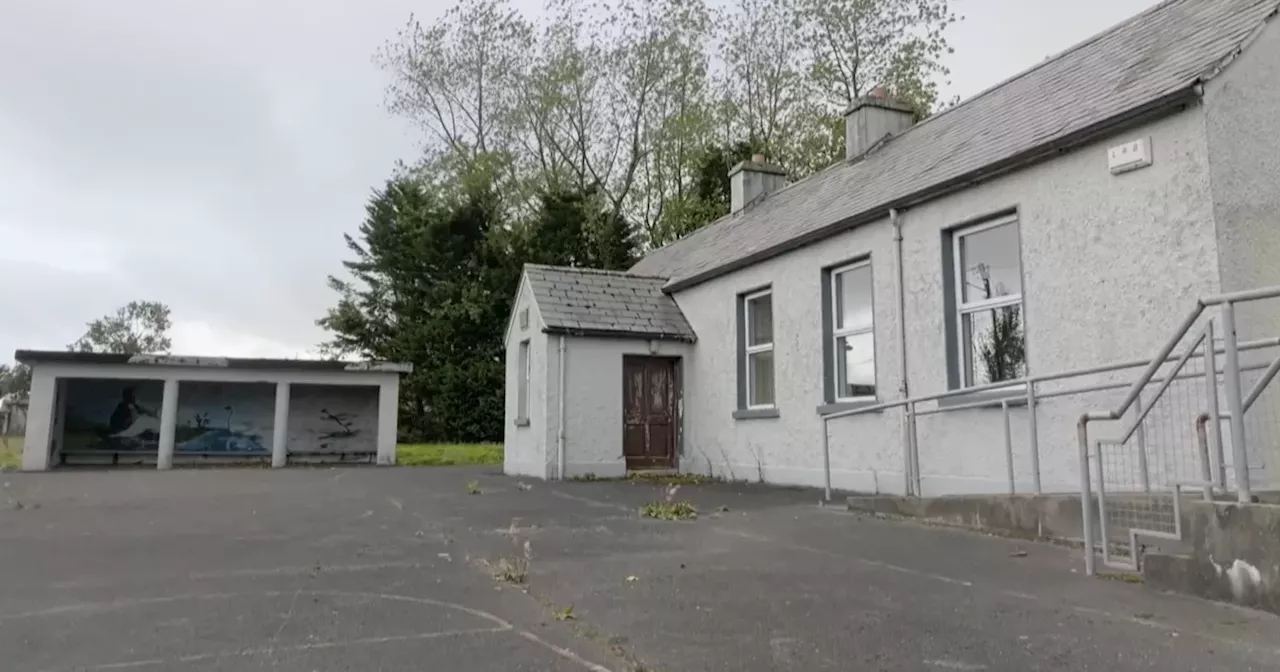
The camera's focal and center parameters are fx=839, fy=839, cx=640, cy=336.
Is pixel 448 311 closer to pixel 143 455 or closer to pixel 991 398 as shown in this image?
pixel 143 455

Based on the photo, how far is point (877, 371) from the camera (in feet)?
36.9

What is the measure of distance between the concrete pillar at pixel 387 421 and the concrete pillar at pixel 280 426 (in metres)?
2.45

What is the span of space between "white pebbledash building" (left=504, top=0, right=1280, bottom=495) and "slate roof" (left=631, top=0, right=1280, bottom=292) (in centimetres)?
4

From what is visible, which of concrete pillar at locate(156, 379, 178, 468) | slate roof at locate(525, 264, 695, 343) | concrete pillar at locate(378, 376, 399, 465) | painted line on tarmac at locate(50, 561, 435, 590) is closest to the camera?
painted line on tarmac at locate(50, 561, 435, 590)

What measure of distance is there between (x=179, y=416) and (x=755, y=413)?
18.1 meters

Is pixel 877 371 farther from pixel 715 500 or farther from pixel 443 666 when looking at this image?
pixel 443 666

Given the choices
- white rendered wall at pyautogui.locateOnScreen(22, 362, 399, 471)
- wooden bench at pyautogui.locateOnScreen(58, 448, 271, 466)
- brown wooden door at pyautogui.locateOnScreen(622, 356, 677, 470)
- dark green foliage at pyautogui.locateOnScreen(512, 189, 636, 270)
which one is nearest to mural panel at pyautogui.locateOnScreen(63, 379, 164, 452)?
wooden bench at pyautogui.locateOnScreen(58, 448, 271, 466)

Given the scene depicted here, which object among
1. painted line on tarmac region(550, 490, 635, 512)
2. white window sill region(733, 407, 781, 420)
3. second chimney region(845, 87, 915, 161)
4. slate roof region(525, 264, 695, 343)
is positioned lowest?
painted line on tarmac region(550, 490, 635, 512)

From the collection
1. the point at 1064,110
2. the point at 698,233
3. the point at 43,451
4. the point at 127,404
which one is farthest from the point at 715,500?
the point at 127,404

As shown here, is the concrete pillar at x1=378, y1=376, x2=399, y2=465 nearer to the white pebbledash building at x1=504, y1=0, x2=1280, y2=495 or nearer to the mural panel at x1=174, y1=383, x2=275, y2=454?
the mural panel at x1=174, y1=383, x2=275, y2=454

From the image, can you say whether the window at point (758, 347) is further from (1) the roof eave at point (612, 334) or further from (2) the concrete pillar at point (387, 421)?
(2) the concrete pillar at point (387, 421)

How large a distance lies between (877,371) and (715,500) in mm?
2769

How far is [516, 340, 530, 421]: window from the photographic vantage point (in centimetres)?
1683

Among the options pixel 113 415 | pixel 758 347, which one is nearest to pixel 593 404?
pixel 758 347
